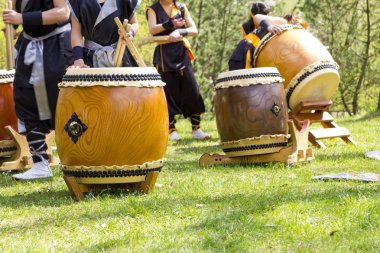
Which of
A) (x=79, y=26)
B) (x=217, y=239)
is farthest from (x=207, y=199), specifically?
(x=79, y=26)

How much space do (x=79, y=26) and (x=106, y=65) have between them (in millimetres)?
302

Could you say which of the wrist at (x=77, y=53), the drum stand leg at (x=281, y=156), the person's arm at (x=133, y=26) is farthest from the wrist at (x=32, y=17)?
the drum stand leg at (x=281, y=156)

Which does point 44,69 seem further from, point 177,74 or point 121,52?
point 177,74

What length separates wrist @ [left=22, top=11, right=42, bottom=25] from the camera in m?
4.18

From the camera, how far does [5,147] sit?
4.87m

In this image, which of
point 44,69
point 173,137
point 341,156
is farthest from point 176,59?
point 44,69

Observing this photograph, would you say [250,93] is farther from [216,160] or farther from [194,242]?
[194,242]

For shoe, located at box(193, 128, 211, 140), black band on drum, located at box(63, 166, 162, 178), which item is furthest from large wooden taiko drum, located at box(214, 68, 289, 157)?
shoe, located at box(193, 128, 211, 140)

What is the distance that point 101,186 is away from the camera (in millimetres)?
3654

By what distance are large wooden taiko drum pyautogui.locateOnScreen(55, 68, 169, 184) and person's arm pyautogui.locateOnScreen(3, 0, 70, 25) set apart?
0.87m

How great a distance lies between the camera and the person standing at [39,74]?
4336mm

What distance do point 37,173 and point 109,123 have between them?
1.22 metres

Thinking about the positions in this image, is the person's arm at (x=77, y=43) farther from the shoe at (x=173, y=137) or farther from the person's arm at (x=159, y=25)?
the shoe at (x=173, y=137)

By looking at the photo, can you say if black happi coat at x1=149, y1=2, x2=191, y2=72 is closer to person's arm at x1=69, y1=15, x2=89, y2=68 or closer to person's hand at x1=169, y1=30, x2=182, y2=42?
person's hand at x1=169, y1=30, x2=182, y2=42
